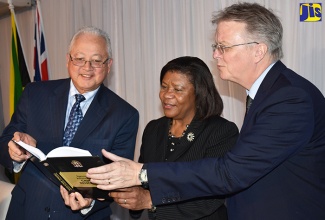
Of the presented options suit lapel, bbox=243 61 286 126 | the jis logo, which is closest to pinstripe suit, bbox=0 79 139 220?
suit lapel, bbox=243 61 286 126

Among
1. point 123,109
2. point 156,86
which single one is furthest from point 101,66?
point 156,86

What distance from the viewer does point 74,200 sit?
1959 mm

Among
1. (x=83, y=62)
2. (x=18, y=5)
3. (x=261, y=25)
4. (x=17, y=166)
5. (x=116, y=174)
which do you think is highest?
(x=18, y=5)

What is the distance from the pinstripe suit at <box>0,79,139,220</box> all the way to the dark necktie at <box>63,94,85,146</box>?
0.04 metres

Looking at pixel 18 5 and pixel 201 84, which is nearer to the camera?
pixel 201 84

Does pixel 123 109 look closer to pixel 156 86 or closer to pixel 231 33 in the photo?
pixel 231 33

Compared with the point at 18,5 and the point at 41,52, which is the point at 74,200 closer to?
the point at 41,52

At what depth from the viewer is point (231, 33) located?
1.69m

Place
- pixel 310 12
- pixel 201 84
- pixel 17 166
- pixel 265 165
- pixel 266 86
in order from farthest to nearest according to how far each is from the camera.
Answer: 1. pixel 310 12
2. pixel 201 84
3. pixel 17 166
4. pixel 266 86
5. pixel 265 165

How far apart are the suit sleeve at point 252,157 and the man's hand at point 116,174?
0.06 metres

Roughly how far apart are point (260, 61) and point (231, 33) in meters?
0.17

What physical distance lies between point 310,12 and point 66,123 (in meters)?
1.97

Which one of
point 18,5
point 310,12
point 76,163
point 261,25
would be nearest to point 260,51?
point 261,25

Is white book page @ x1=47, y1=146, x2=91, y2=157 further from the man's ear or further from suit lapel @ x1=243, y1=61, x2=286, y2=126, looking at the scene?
the man's ear
